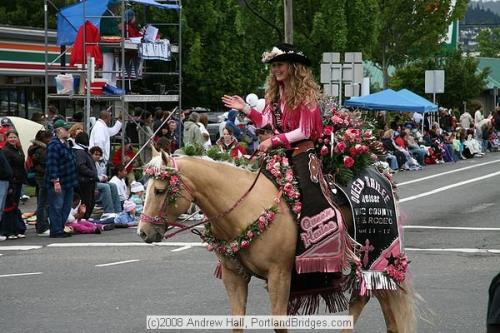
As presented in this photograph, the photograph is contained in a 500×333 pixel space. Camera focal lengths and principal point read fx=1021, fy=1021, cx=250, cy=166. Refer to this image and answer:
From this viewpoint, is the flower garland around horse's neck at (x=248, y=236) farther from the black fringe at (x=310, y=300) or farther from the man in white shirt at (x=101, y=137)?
the man in white shirt at (x=101, y=137)

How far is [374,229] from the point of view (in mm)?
7973

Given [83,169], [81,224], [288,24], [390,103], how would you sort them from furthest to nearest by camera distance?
A: 1. [390,103]
2. [288,24]
3. [83,169]
4. [81,224]

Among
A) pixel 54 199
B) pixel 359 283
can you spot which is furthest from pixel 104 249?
pixel 359 283

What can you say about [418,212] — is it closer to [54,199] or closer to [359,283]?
[54,199]

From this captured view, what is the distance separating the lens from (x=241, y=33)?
40.2m

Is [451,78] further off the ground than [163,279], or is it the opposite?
[451,78]

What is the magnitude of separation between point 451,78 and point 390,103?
23.4 metres

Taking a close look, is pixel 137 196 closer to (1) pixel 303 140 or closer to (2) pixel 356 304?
(2) pixel 356 304

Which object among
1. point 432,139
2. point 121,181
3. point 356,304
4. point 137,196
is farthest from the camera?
point 432,139

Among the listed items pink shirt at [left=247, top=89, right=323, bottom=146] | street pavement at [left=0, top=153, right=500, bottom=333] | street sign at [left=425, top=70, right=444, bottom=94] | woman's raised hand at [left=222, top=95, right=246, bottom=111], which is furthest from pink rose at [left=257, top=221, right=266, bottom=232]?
street sign at [left=425, top=70, right=444, bottom=94]

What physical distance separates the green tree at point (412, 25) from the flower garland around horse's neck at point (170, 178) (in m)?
39.2

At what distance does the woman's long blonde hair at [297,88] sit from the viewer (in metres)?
7.56

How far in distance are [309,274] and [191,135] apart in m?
14.9

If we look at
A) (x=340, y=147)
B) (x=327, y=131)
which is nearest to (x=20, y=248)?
(x=327, y=131)
